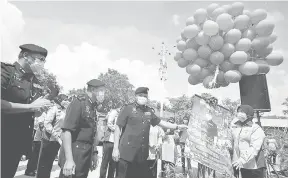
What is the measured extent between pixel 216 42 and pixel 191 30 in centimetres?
69

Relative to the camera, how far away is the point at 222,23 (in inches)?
243

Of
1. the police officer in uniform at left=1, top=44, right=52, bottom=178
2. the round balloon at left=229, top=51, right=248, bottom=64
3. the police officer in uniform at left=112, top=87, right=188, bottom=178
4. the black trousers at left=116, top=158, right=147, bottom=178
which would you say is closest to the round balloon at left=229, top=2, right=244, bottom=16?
the round balloon at left=229, top=51, right=248, bottom=64

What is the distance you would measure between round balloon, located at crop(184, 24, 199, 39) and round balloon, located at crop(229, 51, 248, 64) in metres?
1.08

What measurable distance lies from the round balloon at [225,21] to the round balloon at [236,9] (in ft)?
1.32

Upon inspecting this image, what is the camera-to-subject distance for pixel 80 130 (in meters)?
3.29

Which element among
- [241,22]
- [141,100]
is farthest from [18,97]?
[241,22]

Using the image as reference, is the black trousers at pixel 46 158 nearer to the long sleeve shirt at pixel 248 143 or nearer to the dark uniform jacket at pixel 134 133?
the dark uniform jacket at pixel 134 133

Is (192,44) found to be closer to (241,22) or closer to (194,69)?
(194,69)

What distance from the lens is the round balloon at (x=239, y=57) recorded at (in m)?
6.16

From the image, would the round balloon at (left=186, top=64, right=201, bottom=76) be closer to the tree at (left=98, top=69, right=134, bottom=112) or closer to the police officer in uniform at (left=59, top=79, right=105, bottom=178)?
the police officer in uniform at (left=59, top=79, right=105, bottom=178)

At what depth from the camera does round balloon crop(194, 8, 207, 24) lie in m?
6.56

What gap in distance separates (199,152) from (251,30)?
12.3ft

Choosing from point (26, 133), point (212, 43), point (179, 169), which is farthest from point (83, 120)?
point (212, 43)

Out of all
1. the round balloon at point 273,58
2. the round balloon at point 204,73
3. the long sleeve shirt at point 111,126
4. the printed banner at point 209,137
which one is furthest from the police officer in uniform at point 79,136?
the round balloon at point 273,58
